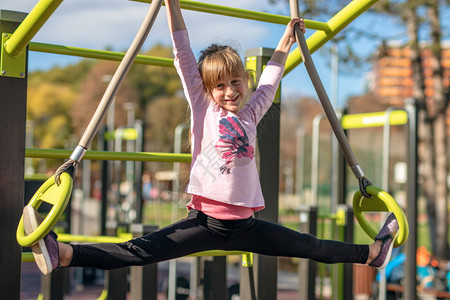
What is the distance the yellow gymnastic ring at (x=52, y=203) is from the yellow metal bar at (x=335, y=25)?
1.54 meters

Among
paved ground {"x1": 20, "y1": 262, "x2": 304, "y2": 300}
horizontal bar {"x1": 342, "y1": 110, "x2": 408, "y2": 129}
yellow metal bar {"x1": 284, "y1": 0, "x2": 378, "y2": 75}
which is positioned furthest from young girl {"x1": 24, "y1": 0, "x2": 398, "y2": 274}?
paved ground {"x1": 20, "y1": 262, "x2": 304, "y2": 300}

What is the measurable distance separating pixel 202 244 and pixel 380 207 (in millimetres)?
755

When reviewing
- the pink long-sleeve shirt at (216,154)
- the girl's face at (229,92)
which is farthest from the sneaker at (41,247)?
the girl's face at (229,92)

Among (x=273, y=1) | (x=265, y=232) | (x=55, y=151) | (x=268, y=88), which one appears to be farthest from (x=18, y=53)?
(x=273, y=1)

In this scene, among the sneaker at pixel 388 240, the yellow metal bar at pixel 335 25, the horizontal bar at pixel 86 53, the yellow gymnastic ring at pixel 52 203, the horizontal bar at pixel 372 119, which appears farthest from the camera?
the horizontal bar at pixel 372 119

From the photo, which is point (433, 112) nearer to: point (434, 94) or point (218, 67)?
point (434, 94)

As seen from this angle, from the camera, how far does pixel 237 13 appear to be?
9.95ft

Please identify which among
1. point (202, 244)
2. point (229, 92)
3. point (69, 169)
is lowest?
point (202, 244)

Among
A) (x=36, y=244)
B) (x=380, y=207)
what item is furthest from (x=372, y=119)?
(x=36, y=244)

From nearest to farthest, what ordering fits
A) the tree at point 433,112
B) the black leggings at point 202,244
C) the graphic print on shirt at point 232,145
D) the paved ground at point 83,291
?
the black leggings at point 202,244 < the graphic print on shirt at point 232,145 < the paved ground at point 83,291 < the tree at point 433,112

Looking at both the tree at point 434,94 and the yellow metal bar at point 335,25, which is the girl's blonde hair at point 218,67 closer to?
the yellow metal bar at point 335,25

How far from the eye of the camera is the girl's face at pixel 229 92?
2490 millimetres

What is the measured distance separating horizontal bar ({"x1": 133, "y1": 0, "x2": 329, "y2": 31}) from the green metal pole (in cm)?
47

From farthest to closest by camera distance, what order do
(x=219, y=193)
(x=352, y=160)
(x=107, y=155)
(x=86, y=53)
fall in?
(x=86, y=53) → (x=107, y=155) → (x=352, y=160) → (x=219, y=193)
